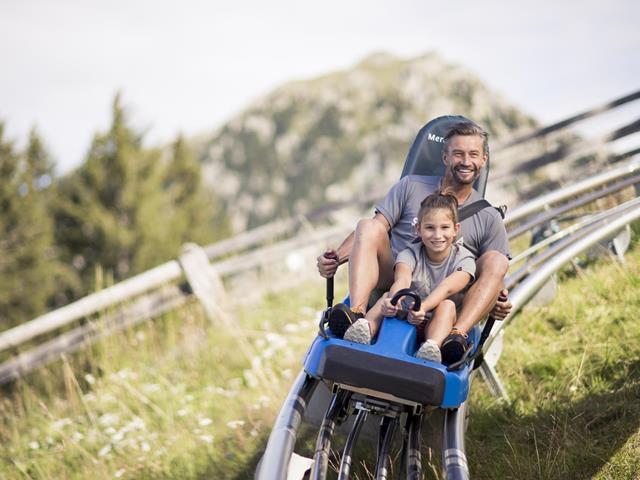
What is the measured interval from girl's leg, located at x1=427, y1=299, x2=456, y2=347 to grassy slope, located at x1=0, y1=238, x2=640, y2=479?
2.11 ft

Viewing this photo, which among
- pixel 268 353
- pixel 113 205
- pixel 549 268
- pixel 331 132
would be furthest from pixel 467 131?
pixel 331 132

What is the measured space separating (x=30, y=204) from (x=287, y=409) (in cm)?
2641

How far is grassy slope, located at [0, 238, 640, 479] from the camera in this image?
9.60ft

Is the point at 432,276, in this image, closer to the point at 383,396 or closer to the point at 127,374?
the point at 383,396

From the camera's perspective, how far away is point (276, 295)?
7.51 meters

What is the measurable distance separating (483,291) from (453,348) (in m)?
0.35

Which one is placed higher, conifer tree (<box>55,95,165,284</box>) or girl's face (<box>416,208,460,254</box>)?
girl's face (<box>416,208,460,254</box>)

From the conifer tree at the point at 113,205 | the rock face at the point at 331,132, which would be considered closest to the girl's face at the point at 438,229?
the conifer tree at the point at 113,205

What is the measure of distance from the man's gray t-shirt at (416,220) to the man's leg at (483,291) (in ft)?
0.60

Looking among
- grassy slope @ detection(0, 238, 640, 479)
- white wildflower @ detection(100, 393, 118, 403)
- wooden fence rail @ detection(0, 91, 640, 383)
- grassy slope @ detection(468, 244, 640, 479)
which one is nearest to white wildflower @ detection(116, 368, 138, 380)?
grassy slope @ detection(0, 238, 640, 479)

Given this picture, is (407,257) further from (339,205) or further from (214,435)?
(339,205)

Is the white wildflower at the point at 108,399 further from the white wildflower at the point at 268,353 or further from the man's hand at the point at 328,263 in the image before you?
the man's hand at the point at 328,263

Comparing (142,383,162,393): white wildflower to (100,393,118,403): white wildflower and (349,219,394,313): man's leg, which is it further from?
(349,219,394,313): man's leg

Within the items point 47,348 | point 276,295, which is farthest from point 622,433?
point 47,348
